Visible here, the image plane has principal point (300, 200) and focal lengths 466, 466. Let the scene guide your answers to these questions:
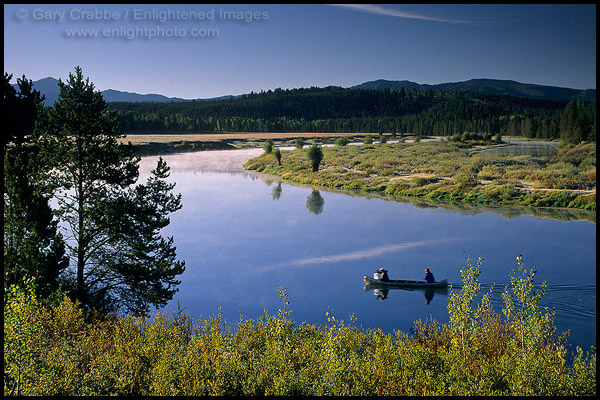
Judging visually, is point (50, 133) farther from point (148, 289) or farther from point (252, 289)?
point (252, 289)

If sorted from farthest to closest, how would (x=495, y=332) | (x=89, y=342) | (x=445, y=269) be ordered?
(x=445, y=269)
(x=495, y=332)
(x=89, y=342)

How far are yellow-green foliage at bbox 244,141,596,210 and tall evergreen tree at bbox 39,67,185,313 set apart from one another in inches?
1707

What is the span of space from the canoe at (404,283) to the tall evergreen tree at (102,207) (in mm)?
11476

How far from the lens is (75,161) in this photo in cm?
2350

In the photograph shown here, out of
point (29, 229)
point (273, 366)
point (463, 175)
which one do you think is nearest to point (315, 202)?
point (463, 175)

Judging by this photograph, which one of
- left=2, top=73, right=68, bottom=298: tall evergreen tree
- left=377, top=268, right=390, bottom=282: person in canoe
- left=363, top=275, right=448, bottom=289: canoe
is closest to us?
left=2, top=73, right=68, bottom=298: tall evergreen tree

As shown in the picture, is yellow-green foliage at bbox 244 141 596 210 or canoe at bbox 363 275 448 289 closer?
canoe at bbox 363 275 448 289

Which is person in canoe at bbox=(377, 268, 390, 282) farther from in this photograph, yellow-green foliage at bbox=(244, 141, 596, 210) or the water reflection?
yellow-green foliage at bbox=(244, 141, 596, 210)

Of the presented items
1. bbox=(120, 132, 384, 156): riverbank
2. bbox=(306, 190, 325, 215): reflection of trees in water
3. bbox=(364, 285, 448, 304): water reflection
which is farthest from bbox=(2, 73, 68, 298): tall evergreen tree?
bbox=(120, 132, 384, 156): riverbank

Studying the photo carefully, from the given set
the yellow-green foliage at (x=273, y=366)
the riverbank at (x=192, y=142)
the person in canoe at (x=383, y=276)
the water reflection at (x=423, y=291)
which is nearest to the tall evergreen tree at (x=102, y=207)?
the yellow-green foliage at (x=273, y=366)

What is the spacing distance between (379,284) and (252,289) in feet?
25.7

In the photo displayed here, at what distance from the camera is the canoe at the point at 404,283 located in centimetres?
2748

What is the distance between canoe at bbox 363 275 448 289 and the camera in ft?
90.2

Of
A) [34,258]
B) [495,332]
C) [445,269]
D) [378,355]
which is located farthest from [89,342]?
[445,269]
